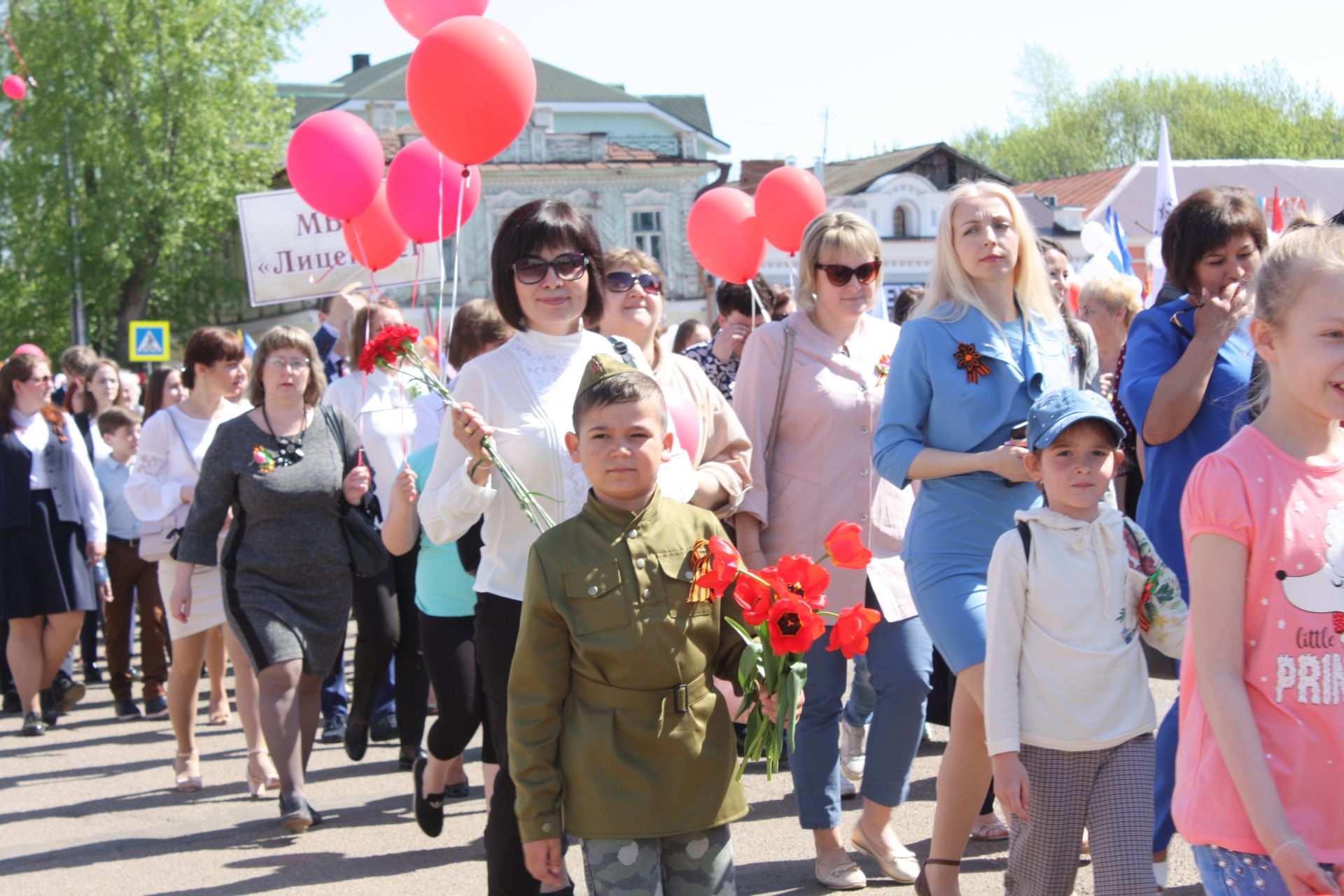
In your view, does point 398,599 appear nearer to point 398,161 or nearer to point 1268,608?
point 398,161

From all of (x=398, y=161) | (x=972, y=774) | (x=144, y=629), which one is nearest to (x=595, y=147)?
(x=144, y=629)

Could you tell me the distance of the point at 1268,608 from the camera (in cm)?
267

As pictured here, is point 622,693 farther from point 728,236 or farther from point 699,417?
point 728,236

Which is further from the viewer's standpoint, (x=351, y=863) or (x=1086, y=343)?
(x=351, y=863)

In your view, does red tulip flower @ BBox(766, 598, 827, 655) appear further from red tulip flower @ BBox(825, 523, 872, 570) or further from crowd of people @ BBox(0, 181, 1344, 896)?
crowd of people @ BBox(0, 181, 1344, 896)

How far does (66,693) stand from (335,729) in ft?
7.41

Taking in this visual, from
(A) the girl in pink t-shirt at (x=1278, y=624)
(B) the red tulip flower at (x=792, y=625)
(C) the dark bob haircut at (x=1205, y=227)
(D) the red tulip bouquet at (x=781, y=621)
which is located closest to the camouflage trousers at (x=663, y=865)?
(D) the red tulip bouquet at (x=781, y=621)

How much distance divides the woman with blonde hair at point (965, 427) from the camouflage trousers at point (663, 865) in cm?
107

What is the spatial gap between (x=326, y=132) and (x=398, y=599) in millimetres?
2349

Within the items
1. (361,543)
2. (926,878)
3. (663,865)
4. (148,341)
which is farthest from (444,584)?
(148,341)

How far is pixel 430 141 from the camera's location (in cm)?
562

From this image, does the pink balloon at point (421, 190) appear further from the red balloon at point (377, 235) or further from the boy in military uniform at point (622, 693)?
the boy in military uniform at point (622, 693)

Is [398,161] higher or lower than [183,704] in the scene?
higher

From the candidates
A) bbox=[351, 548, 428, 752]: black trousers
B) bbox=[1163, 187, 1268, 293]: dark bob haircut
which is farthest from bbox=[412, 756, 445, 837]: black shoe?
bbox=[1163, 187, 1268, 293]: dark bob haircut
